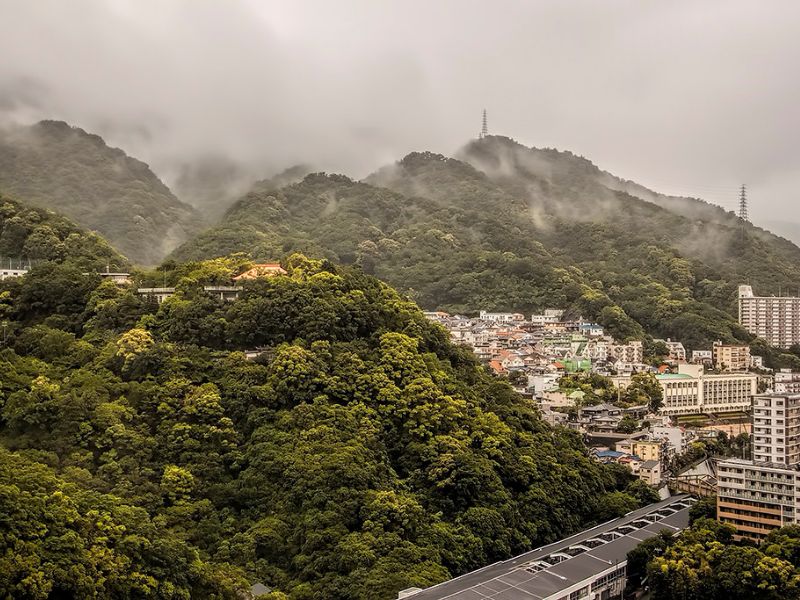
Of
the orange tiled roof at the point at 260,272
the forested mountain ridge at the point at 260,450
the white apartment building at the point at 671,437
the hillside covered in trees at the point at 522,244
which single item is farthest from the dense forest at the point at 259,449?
the hillside covered in trees at the point at 522,244

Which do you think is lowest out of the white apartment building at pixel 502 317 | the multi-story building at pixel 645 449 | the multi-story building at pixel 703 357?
the multi-story building at pixel 645 449

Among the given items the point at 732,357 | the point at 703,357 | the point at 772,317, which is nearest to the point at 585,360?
the point at 703,357

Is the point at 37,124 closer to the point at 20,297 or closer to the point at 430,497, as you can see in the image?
the point at 20,297

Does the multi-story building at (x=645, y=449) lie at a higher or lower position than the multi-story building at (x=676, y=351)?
lower

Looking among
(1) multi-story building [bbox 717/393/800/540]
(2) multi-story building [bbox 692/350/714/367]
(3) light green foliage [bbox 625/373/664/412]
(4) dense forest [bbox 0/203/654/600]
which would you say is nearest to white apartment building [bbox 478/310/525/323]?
(2) multi-story building [bbox 692/350/714/367]

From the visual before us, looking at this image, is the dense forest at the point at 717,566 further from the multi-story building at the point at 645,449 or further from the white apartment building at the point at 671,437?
the white apartment building at the point at 671,437

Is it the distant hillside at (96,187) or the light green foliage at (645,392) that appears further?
the distant hillside at (96,187)
